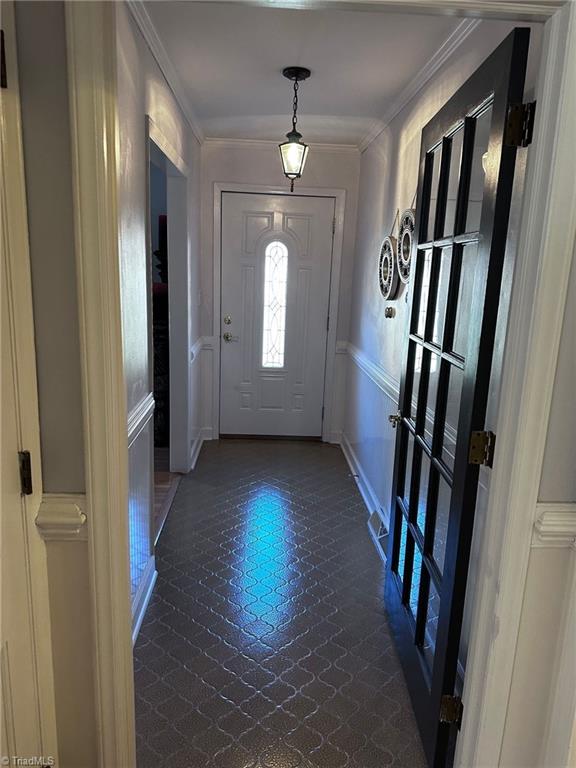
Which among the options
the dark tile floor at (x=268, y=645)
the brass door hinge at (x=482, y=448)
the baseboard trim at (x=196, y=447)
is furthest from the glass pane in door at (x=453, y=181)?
the baseboard trim at (x=196, y=447)

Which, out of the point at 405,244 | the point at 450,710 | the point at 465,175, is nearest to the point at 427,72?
the point at 405,244

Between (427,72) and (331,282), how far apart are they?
2.17 meters

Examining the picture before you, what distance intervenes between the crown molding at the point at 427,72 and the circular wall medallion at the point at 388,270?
0.75 meters

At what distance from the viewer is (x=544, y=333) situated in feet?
4.07

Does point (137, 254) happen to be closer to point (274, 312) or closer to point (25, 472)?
point (25, 472)

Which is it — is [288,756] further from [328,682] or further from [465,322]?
[465,322]

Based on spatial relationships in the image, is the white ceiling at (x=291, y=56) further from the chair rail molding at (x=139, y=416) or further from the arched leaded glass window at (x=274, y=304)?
the chair rail molding at (x=139, y=416)

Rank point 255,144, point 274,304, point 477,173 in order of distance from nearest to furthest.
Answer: point 477,173 → point 255,144 → point 274,304

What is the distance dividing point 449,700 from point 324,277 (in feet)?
11.6

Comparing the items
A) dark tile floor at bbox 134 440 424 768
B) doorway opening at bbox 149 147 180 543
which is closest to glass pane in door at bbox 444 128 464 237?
dark tile floor at bbox 134 440 424 768

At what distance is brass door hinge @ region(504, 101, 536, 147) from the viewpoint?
1278mm

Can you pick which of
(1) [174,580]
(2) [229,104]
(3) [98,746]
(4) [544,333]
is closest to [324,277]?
(2) [229,104]

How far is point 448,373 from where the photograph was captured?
178cm

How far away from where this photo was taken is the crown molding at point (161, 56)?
2109 millimetres
